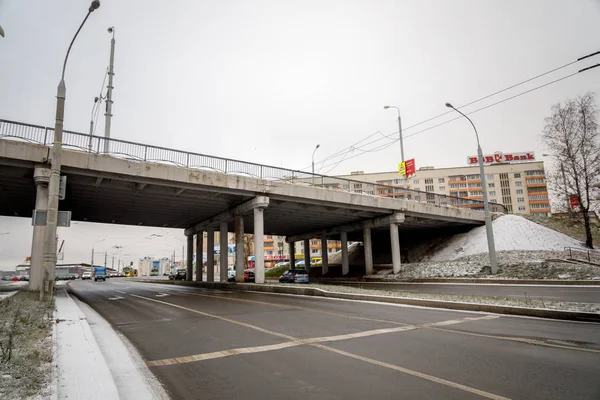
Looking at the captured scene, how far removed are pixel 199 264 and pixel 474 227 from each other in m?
34.3

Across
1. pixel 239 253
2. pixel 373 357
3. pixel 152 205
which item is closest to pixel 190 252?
pixel 152 205

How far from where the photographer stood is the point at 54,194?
564 inches

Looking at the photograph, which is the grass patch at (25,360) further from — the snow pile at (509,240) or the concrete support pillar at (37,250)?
the snow pile at (509,240)

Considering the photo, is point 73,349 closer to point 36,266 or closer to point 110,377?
point 110,377

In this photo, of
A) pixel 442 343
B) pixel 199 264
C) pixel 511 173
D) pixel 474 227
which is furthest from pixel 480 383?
pixel 511 173

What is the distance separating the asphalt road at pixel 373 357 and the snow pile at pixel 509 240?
106 feet

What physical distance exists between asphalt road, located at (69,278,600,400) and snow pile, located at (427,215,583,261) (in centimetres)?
3242

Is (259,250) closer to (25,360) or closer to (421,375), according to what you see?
A: (25,360)

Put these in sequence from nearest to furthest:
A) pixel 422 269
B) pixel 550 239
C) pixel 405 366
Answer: pixel 405 366 → pixel 422 269 → pixel 550 239

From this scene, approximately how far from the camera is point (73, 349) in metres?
5.97

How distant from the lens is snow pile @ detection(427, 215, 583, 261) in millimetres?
37656

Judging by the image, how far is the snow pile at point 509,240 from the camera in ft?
124

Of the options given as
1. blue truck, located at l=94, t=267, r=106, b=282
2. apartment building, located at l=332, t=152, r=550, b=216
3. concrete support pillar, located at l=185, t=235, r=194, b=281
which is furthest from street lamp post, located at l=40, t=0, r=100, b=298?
apartment building, located at l=332, t=152, r=550, b=216

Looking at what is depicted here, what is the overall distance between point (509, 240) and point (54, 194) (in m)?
40.9
